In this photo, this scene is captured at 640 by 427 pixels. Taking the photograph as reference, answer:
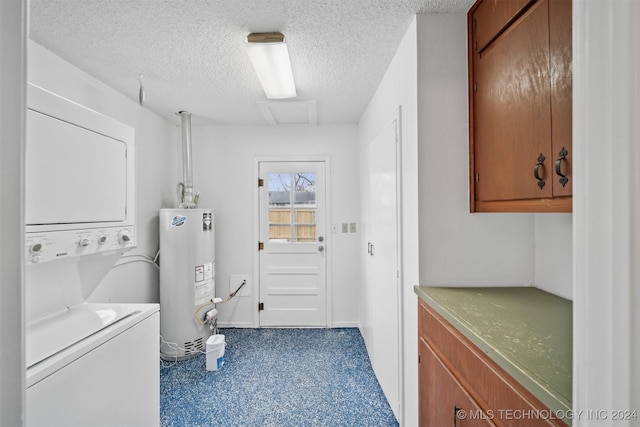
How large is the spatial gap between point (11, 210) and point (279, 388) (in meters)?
2.28

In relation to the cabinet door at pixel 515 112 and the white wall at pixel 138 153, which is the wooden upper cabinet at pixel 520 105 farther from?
the white wall at pixel 138 153

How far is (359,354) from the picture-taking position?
2730 mm

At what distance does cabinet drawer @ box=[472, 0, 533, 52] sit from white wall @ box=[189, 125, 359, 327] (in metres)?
2.02

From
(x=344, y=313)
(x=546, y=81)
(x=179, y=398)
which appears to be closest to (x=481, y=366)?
(x=546, y=81)

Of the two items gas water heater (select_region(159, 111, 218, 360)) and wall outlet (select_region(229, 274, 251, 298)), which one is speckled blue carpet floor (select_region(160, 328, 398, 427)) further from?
wall outlet (select_region(229, 274, 251, 298))

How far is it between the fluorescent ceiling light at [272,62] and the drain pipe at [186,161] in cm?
114

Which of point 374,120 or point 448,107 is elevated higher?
point 374,120

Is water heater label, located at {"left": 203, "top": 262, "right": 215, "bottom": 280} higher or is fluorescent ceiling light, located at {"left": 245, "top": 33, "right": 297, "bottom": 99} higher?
fluorescent ceiling light, located at {"left": 245, "top": 33, "right": 297, "bottom": 99}

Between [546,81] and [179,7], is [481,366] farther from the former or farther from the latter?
[179,7]

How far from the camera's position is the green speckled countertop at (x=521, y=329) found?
0.72 metres

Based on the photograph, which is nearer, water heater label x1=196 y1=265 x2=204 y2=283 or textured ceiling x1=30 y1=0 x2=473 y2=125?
textured ceiling x1=30 y1=0 x2=473 y2=125

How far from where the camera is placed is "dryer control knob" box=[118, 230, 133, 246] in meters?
1.58

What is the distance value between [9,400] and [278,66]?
1.94 meters

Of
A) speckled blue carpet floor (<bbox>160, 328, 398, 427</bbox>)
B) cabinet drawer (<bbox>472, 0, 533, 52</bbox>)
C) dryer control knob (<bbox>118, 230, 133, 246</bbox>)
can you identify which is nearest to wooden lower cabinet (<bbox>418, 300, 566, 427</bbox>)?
speckled blue carpet floor (<bbox>160, 328, 398, 427</bbox>)
